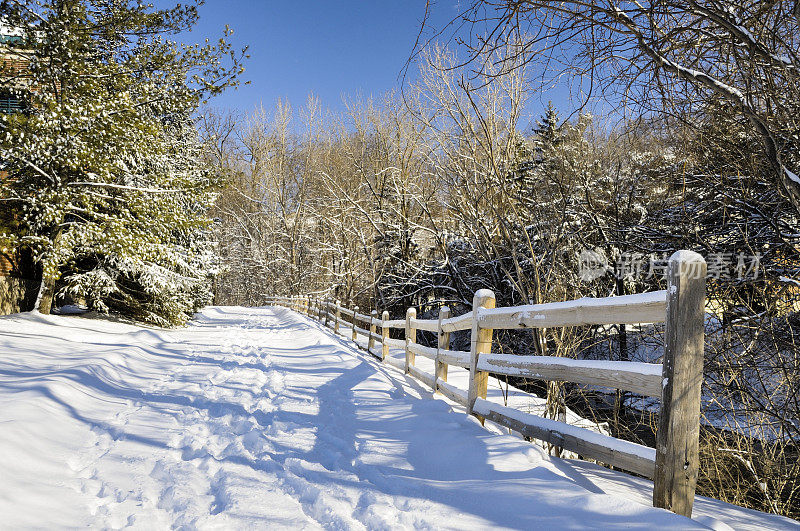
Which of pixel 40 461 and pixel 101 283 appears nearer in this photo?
pixel 40 461

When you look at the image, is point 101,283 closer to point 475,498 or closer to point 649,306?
point 475,498

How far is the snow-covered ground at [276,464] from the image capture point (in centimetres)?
267

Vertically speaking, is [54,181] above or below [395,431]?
above

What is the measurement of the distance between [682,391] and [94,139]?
10.6 meters

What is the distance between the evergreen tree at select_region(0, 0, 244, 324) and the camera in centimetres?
889

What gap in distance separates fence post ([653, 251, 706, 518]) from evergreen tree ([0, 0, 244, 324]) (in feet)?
32.9

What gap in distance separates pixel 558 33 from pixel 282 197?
115 feet

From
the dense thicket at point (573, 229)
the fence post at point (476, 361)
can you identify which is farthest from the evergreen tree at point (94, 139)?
the fence post at point (476, 361)

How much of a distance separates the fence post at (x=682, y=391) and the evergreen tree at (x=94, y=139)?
1001 centimetres

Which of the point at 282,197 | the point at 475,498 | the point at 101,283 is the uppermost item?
the point at 282,197

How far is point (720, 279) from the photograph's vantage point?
17.9 feet

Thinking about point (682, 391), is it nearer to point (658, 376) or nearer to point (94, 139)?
point (658, 376)

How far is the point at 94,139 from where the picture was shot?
9.23 m

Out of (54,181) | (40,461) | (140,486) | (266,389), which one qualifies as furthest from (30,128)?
(140,486)
